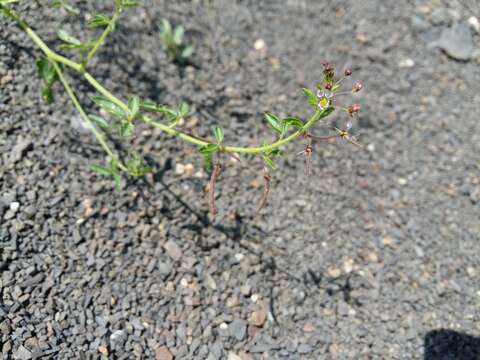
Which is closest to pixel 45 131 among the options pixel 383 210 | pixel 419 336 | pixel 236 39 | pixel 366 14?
pixel 236 39

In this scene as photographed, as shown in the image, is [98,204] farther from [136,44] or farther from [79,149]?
[136,44]

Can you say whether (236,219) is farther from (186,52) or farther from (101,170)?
(186,52)

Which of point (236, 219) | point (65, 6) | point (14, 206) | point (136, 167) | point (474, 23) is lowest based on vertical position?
point (236, 219)

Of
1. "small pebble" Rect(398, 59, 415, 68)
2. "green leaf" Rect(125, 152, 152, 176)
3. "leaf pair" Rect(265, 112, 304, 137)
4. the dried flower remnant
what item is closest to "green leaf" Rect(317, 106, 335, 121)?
the dried flower remnant

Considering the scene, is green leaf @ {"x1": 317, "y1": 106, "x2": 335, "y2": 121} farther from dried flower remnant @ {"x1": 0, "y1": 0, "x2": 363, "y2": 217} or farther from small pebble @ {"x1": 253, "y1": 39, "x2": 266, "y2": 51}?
small pebble @ {"x1": 253, "y1": 39, "x2": 266, "y2": 51}

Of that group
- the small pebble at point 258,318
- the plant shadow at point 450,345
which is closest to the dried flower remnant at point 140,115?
the small pebble at point 258,318

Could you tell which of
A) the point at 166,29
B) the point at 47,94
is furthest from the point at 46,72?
the point at 166,29

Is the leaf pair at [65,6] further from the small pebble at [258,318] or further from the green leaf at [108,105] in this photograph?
the small pebble at [258,318]

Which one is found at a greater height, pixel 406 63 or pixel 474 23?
pixel 474 23
